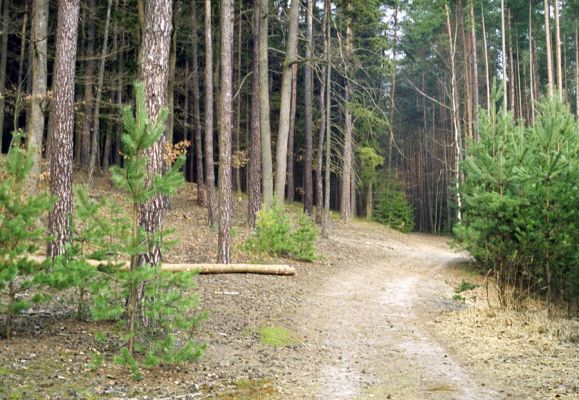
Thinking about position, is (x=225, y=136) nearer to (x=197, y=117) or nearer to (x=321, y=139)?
(x=197, y=117)

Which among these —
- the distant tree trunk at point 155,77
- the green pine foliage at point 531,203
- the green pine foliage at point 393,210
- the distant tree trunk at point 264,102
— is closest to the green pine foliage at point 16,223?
the distant tree trunk at point 155,77

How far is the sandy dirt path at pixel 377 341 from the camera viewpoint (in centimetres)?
628

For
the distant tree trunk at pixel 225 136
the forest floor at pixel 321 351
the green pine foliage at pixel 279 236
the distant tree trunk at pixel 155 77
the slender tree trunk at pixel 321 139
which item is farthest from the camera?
the slender tree trunk at pixel 321 139

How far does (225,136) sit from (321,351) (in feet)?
23.5

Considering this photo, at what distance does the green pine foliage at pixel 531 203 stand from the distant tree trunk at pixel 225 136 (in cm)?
556

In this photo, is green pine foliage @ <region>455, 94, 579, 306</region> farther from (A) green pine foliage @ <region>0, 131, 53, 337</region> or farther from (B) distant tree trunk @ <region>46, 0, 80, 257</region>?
(A) green pine foliage @ <region>0, 131, 53, 337</region>

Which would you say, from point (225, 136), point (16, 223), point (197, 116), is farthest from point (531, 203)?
point (197, 116)

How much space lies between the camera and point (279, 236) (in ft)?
51.1

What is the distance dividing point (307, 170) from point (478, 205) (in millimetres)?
14859

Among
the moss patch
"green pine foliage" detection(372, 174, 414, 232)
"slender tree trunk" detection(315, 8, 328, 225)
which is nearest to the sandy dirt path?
the moss patch

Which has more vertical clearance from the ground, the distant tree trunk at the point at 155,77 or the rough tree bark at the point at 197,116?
the rough tree bark at the point at 197,116

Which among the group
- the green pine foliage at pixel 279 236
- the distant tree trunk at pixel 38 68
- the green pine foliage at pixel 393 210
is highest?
the distant tree trunk at pixel 38 68

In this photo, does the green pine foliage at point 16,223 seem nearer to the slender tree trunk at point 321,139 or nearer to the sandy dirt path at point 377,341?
the sandy dirt path at point 377,341

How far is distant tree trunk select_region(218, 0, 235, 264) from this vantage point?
525 inches
